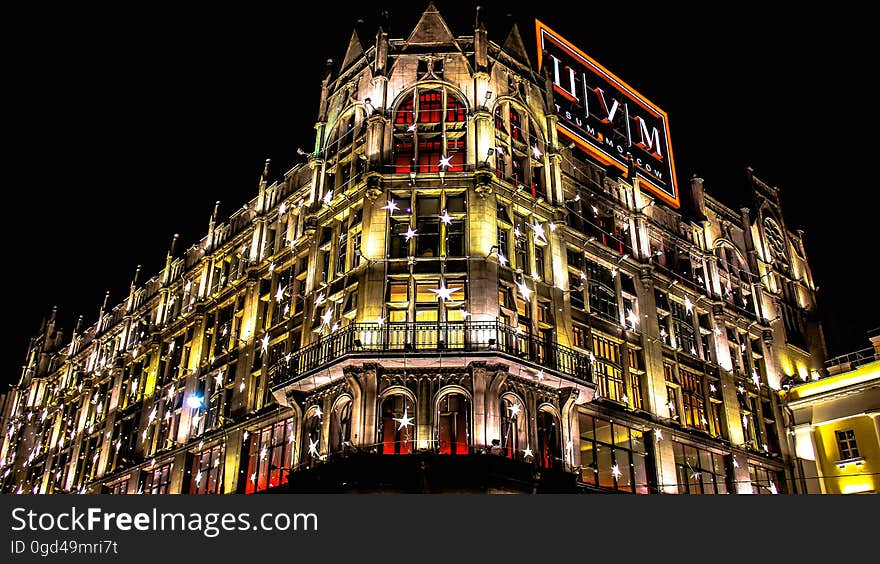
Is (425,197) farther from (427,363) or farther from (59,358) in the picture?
(59,358)

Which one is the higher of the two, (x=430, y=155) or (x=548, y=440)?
(x=430, y=155)

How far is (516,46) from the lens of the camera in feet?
130

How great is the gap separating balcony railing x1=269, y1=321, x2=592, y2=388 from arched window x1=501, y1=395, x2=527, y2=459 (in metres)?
1.75

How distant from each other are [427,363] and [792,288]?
33742 millimetres

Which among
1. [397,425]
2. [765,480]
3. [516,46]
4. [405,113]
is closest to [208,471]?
[397,425]

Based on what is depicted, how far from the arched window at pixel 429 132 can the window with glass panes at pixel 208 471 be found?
1726 centimetres

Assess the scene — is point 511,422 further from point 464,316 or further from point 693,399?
point 693,399

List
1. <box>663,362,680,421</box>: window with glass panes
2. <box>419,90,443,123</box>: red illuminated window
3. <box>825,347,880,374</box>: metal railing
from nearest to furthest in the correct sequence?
<box>419,90,443,123</box>: red illuminated window → <box>663,362,680,421</box>: window with glass panes → <box>825,347,880,374</box>: metal railing

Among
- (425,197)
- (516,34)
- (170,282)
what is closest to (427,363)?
A: (425,197)

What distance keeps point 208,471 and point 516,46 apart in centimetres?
2762

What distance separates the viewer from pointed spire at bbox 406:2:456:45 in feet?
122

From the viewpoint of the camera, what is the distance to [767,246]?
50375mm

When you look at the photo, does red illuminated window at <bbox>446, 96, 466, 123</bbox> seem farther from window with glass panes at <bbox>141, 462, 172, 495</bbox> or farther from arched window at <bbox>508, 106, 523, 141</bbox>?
window with glass panes at <bbox>141, 462, 172, 495</bbox>

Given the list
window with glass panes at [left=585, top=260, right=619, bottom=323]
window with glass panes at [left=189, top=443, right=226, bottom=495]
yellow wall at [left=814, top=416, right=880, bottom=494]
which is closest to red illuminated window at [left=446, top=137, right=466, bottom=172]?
window with glass panes at [left=585, top=260, right=619, bottom=323]
